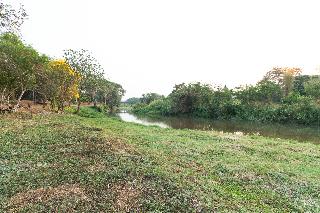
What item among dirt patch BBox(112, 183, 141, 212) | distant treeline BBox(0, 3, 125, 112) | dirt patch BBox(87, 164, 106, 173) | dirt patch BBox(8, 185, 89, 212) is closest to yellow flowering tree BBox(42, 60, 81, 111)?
distant treeline BBox(0, 3, 125, 112)

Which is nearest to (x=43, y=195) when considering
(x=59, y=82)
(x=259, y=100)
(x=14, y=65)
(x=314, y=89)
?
(x=14, y=65)

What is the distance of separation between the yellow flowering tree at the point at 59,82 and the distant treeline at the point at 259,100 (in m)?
36.6

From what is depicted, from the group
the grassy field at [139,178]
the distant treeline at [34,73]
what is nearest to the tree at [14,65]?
the distant treeline at [34,73]

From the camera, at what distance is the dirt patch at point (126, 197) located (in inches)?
414

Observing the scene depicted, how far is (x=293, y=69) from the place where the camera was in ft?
274

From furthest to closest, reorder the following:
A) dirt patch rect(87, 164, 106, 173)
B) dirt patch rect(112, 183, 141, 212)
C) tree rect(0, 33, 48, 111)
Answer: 1. tree rect(0, 33, 48, 111)
2. dirt patch rect(87, 164, 106, 173)
3. dirt patch rect(112, 183, 141, 212)

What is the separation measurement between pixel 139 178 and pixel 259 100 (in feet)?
212

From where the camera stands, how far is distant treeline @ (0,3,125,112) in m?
30.1

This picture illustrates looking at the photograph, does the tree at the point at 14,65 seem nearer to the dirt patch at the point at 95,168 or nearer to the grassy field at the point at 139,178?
the grassy field at the point at 139,178

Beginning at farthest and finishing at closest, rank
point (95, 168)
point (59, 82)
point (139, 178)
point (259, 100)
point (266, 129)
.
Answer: point (259, 100) → point (266, 129) → point (59, 82) → point (95, 168) → point (139, 178)

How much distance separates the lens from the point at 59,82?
43469 millimetres

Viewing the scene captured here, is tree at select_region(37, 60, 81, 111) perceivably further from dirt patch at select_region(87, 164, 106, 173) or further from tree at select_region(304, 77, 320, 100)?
tree at select_region(304, 77, 320, 100)

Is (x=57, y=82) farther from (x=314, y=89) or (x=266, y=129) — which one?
(x=314, y=89)

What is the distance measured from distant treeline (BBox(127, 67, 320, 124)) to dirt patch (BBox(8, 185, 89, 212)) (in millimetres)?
55412
